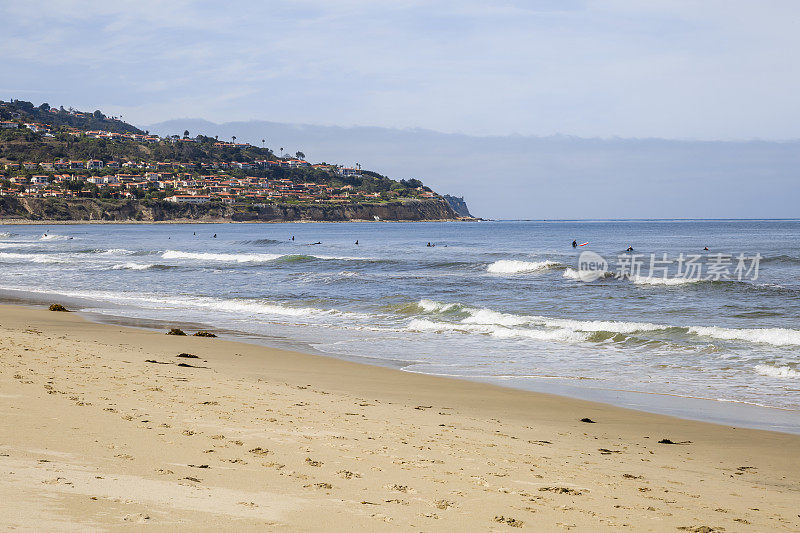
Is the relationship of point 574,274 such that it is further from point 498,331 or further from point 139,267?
point 139,267

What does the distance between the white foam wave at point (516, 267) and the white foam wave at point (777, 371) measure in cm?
2364

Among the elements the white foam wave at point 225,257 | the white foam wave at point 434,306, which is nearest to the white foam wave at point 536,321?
the white foam wave at point 434,306

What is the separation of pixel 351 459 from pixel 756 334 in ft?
40.7

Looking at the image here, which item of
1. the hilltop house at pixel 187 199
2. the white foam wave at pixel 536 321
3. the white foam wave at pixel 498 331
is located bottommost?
the white foam wave at pixel 498 331

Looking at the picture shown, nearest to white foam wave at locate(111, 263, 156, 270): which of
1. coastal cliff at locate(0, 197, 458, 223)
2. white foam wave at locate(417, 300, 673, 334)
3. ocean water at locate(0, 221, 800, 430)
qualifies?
ocean water at locate(0, 221, 800, 430)

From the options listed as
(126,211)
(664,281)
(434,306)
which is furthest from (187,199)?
(434,306)

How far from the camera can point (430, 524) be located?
444 centimetres

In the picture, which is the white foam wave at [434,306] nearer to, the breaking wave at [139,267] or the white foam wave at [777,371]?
the white foam wave at [777,371]

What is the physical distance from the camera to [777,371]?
11836mm

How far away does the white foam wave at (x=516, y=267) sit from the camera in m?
36.5

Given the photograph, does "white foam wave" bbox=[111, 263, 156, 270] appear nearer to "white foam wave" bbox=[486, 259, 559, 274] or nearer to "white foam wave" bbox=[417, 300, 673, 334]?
"white foam wave" bbox=[486, 259, 559, 274]

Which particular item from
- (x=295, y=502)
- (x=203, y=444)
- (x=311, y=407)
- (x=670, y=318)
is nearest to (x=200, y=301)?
(x=670, y=318)

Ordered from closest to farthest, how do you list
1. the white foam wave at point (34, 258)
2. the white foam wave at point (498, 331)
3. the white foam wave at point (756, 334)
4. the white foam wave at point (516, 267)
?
the white foam wave at point (756, 334)
the white foam wave at point (498, 331)
the white foam wave at point (516, 267)
the white foam wave at point (34, 258)

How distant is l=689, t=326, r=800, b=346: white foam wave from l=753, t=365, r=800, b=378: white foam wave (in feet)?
8.37
